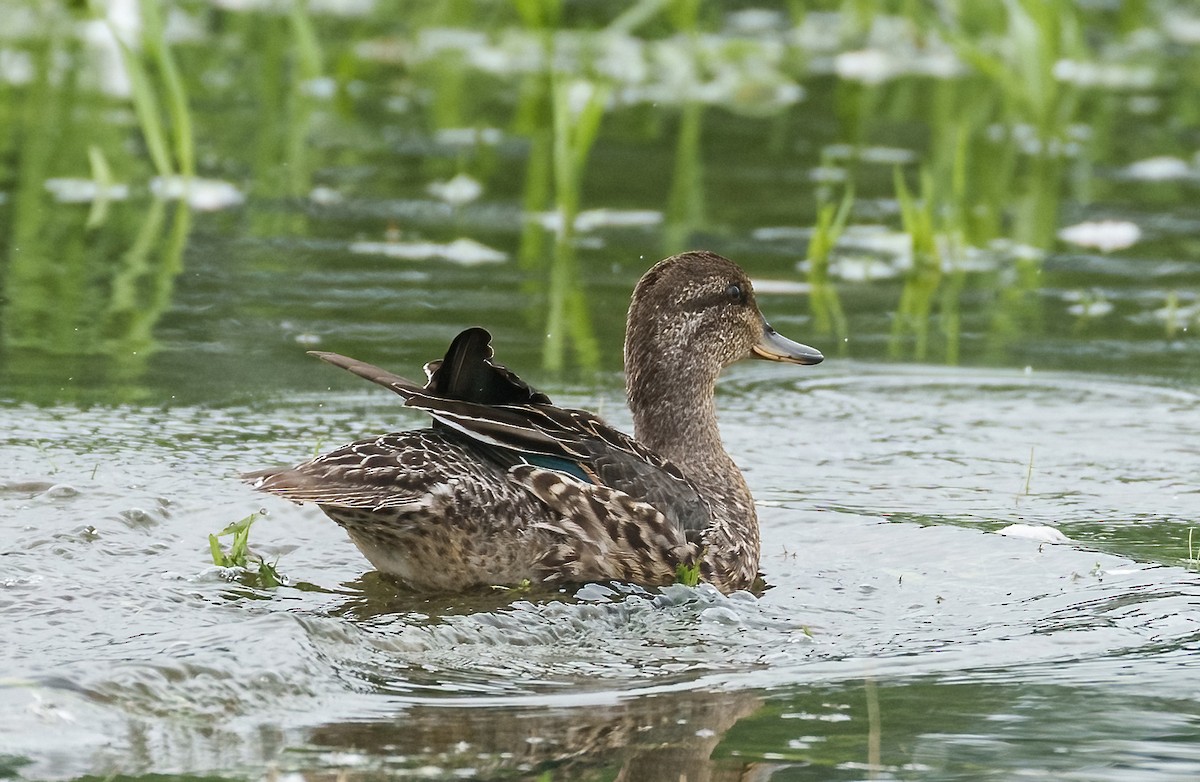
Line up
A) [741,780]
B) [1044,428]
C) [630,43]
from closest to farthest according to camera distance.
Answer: [741,780]
[1044,428]
[630,43]

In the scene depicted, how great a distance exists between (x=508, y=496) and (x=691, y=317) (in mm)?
1156

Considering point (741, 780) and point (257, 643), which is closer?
point (741, 780)

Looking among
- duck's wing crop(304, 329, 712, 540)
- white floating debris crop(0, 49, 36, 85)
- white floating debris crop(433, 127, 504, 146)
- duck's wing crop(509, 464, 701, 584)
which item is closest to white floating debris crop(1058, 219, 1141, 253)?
white floating debris crop(433, 127, 504, 146)

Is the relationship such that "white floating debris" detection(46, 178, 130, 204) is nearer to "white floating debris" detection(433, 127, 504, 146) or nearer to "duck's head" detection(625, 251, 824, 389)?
"white floating debris" detection(433, 127, 504, 146)

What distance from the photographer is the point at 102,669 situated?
15.0 feet

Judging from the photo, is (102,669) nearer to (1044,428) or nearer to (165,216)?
(1044,428)

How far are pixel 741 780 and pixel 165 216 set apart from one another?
297 inches

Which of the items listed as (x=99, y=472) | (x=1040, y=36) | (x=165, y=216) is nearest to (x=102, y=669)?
(x=99, y=472)

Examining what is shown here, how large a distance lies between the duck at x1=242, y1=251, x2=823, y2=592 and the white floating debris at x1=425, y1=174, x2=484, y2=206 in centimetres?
553

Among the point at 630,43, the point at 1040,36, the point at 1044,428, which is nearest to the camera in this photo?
the point at 1044,428

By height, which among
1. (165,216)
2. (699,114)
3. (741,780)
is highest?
(699,114)

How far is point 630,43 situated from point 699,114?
9.36 feet

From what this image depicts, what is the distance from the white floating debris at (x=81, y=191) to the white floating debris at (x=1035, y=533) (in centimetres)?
650

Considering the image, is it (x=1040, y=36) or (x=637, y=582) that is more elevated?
(x=1040, y=36)
